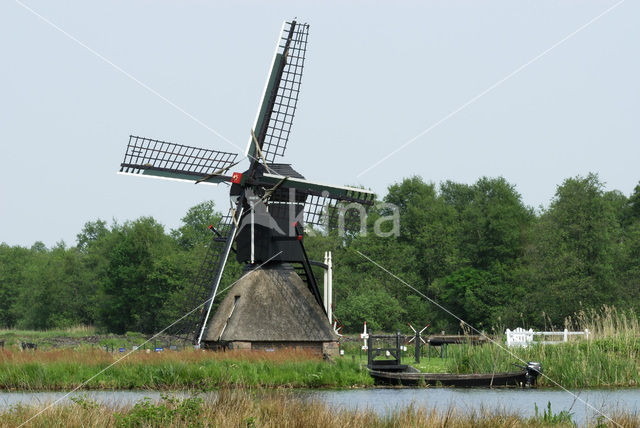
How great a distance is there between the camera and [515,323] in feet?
172

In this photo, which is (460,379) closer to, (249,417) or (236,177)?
→ (236,177)

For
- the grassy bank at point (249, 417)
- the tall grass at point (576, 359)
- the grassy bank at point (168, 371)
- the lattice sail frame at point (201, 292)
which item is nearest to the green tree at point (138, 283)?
the lattice sail frame at point (201, 292)

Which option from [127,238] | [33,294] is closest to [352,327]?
[127,238]

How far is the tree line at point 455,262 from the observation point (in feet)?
158

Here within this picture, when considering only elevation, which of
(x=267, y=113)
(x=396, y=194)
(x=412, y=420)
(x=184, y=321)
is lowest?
(x=412, y=420)

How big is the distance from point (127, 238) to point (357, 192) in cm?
4268

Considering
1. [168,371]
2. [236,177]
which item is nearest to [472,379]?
[168,371]

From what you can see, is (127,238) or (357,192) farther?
(127,238)

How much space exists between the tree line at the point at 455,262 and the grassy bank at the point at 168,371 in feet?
72.2

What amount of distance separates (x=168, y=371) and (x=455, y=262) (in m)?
41.1

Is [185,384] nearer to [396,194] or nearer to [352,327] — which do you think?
[352,327]

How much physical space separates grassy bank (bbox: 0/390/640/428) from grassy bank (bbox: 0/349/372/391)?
6.53 meters

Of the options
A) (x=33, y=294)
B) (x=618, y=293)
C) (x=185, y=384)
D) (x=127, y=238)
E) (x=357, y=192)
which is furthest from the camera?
(x=33, y=294)

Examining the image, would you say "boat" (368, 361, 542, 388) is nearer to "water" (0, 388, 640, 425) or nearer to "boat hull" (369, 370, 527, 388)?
"boat hull" (369, 370, 527, 388)
